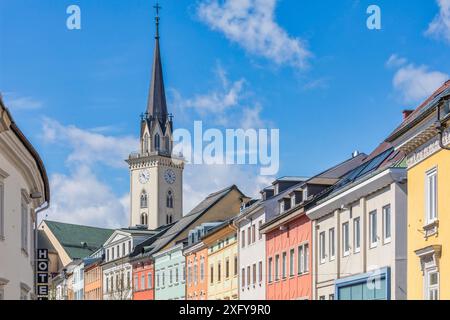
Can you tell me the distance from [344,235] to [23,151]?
46.7ft

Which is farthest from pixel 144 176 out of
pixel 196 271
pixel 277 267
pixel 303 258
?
pixel 303 258

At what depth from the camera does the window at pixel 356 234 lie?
34594mm

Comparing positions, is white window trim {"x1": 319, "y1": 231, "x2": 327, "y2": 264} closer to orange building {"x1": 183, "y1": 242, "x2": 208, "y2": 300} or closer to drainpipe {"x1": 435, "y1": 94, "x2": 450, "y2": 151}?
drainpipe {"x1": 435, "y1": 94, "x2": 450, "y2": 151}

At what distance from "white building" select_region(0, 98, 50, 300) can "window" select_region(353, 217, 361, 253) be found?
981cm

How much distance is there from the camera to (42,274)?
Answer: 33531mm

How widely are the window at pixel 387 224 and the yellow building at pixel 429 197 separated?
105 inches

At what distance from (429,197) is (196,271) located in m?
36.1

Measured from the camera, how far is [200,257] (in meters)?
61.5

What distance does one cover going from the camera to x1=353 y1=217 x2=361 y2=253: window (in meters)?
Answer: 34.6

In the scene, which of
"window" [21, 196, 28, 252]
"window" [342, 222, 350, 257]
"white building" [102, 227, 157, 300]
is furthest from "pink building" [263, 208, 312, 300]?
"white building" [102, 227, 157, 300]

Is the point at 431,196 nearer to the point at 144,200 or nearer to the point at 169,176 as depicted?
the point at 169,176

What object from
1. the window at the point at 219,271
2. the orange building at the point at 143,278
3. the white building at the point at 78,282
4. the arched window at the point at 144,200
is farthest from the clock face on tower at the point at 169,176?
the window at the point at 219,271

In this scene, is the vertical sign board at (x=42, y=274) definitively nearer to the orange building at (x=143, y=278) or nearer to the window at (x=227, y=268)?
the window at (x=227, y=268)

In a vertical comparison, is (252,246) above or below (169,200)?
below
